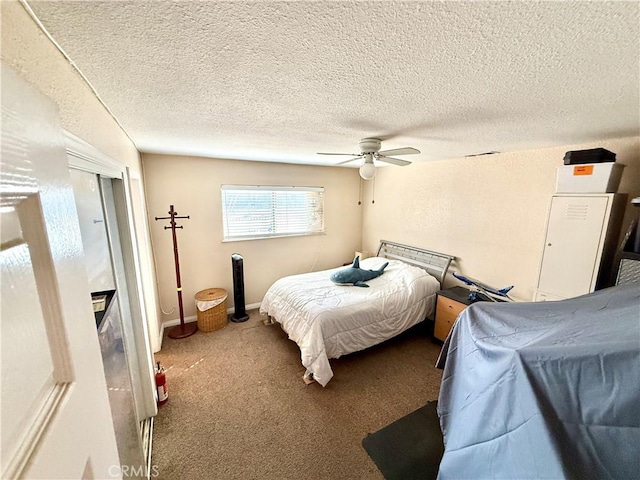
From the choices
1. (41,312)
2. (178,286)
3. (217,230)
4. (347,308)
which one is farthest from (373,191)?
(41,312)

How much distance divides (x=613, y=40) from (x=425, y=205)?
2.90 metres

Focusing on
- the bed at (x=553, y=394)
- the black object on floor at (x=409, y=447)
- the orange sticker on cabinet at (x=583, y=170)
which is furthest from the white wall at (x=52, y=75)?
the orange sticker on cabinet at (x=583, y=170)

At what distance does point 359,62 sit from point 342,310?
2.10 meters

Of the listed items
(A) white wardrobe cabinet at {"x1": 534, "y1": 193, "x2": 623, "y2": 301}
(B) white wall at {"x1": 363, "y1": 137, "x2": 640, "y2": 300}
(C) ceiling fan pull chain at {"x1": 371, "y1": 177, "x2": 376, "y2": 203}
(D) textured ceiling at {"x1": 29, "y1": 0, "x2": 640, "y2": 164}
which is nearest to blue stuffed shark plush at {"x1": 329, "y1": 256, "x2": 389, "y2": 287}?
(B) white wall at {"x1": 363, "y1": 137, "x2": 640, "y2": 300}

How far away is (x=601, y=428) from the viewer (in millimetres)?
755

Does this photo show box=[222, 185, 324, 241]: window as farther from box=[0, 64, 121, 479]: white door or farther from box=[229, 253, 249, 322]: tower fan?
box=[0, 64, 121, 479]: white door

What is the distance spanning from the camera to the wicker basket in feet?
10.4

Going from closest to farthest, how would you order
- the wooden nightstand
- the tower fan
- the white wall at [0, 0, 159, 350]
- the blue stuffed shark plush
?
the white wall at [0, 0, 159, 350], the wooden nightstand, the blue stuffed shark plush, the tower fan

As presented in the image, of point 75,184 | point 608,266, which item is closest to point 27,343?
point 75,184

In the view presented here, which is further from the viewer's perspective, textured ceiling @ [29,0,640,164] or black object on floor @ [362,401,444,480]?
black object on floor @ [362,401,444,480]

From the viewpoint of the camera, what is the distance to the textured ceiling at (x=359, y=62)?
0.69 metres

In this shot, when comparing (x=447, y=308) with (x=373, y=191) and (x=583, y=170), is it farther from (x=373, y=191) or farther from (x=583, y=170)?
(x=373, y=191)

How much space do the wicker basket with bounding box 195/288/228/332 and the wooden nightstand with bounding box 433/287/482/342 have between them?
2.70 meters

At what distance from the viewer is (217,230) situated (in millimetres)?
3527
